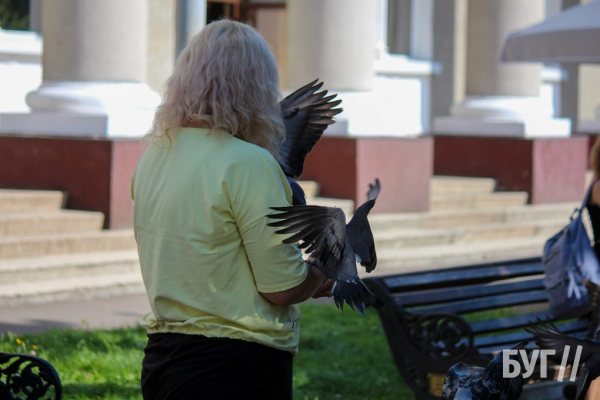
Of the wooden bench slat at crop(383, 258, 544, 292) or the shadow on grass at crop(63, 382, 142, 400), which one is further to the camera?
the wooden bench slat at crop(383, 258, 544, 292)

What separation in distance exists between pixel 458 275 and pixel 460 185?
23.0 ft

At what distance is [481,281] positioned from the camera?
5.86 m

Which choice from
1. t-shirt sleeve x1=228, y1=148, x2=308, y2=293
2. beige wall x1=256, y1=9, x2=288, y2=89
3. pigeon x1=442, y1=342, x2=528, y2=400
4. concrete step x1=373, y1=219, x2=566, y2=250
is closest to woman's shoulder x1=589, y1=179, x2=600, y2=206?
pigeon x1=442, y1=342, x2=528, y2=400

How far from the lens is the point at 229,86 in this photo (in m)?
2.40

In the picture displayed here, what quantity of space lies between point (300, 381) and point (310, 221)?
10.0ft

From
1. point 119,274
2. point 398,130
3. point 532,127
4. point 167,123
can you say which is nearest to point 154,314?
point 167,123

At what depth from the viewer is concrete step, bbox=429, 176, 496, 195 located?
1223 cm

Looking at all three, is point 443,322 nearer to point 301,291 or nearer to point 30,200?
point 301,291

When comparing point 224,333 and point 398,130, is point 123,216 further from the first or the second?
point 224,333

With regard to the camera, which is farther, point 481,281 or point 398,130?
point 398,130

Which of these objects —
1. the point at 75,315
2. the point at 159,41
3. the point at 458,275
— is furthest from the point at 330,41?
the point at 458,275

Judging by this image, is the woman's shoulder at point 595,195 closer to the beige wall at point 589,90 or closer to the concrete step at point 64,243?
the concrete step at point 64,243

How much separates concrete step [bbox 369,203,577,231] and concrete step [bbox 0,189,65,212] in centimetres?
330

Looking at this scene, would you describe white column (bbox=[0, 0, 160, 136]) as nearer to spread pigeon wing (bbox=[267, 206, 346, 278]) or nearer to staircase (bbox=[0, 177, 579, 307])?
staircase (bbox=[0, 177, 579, 307])
